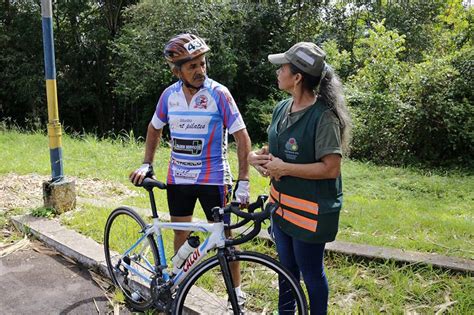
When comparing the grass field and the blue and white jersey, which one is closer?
the blue and white jersey

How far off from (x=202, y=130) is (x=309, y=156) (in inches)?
33.5

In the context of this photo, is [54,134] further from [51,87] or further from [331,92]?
[331,92]

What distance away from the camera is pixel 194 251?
105 inches

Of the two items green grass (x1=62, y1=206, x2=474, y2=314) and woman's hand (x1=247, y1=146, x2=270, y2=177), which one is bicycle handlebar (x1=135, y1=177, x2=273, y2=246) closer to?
woman's hand (x1=247, y1=146, x2=270, y2=177)

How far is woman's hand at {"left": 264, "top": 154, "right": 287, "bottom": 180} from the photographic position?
2.35 meters

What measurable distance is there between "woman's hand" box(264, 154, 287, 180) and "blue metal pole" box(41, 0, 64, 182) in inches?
125

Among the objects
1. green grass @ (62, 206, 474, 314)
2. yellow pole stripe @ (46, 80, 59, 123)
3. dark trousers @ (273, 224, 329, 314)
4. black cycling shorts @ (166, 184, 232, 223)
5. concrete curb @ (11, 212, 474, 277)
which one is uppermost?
yellow pole stripe @ (46, 80, 59, 123)

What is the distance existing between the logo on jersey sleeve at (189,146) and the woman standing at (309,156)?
54cm

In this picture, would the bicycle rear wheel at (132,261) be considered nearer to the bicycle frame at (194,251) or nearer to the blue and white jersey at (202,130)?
the bicycle frame at (194,251)

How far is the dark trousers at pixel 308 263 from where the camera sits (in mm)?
2426

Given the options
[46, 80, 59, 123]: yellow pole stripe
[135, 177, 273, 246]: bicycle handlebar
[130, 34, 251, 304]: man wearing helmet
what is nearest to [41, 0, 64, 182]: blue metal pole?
[46, 80, 59, 123]: yellow pole stripe

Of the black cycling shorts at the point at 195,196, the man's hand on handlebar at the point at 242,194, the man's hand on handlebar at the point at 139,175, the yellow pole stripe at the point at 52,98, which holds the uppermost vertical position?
the yellow pole stripe at the point at 52,98

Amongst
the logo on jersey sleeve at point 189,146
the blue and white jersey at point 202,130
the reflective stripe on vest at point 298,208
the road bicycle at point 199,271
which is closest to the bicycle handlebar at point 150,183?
the road bicycle at point 199,271

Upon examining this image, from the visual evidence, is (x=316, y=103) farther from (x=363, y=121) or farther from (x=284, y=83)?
(x=363, y=121)
